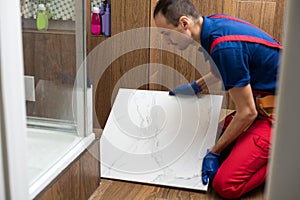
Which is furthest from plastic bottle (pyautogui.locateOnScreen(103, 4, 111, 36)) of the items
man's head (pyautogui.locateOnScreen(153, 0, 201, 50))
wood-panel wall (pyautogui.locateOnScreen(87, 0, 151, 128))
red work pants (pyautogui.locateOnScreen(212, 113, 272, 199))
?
red work pants (pyautogui.locateOnScreen(212, 113, 272, 199))

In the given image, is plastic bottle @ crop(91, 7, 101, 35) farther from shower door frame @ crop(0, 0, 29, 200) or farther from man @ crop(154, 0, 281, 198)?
shower door frame @ crop(0, 0, 29, 200)

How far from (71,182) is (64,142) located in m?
0.19

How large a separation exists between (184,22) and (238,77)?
356 mm

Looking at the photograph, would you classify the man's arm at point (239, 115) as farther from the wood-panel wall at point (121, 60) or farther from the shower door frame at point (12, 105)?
the shower door frame at point (12, 105)

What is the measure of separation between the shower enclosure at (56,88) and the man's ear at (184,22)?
45 cm

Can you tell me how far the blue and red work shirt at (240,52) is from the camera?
180 centimetres

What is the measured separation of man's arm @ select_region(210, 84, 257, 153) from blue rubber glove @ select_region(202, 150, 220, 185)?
0.11ft

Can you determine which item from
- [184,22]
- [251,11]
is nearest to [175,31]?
[184,22]

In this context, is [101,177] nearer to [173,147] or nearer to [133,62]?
[173,147]

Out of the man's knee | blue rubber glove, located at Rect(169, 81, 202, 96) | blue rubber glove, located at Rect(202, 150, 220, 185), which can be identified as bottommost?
the man's knee

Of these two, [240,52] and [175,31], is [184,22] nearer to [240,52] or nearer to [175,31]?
[175,31]

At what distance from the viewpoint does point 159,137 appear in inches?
86.4

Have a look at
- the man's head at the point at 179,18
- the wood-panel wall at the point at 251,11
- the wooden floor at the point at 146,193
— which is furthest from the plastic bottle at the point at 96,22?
the wooden floor at the point at 146,193

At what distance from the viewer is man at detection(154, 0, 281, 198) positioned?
182 cm
